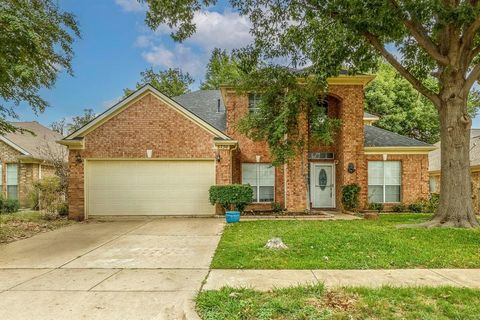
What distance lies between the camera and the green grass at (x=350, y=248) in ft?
21.1

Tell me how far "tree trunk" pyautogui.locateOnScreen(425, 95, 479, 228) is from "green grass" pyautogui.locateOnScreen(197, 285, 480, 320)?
6972mm

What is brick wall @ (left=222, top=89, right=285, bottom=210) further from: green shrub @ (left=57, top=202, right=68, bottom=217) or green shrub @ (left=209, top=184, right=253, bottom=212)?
green shrub @ (left=57, top=202, right=68, bottom=217)

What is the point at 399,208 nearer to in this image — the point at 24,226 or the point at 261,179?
the point at 261,179

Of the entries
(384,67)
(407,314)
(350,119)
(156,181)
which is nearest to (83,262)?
(407,314)

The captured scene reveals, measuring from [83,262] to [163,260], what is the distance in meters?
1.55

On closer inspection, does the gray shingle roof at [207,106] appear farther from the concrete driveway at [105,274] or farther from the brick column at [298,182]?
the concrete driveway at [105,274]

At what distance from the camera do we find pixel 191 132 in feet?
47.4

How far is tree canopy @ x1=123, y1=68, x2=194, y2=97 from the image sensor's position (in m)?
35.6

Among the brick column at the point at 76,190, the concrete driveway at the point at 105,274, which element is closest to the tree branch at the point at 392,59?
the concrete driveway at the point at 105,274

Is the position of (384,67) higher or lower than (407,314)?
higher

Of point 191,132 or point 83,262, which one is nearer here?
point 83,262

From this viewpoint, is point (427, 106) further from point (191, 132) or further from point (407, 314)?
point (407, 314)

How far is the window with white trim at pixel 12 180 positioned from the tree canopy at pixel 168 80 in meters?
17.1

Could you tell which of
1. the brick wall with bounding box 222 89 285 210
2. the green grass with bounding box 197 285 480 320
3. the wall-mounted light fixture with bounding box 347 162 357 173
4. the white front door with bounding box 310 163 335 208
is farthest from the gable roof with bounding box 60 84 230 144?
the green grass with bounding box 197 285 480 320
